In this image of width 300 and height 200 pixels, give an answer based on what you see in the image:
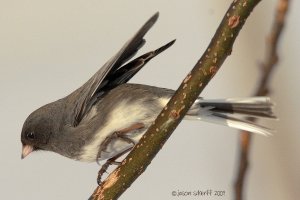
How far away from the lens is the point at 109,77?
1.44 m

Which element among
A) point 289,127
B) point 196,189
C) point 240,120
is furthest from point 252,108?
point 289,127

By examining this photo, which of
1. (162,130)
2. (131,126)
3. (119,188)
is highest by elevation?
(131,126)

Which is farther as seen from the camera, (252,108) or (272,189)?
(252,108)

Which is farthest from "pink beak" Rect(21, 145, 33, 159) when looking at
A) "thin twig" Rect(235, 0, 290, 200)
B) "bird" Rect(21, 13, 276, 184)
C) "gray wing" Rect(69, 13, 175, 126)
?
"thin twig" Rect(235, 0, 290, 200)

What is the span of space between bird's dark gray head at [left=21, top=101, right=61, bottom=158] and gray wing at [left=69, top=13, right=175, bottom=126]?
10cm

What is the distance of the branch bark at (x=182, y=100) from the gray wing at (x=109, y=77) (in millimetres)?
224

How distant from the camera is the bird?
1.37 m

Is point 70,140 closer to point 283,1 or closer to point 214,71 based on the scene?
point 214,71

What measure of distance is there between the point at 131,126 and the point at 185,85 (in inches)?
20.0

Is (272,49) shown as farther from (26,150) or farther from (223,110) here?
(26,150)

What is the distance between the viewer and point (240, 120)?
137 centimetres

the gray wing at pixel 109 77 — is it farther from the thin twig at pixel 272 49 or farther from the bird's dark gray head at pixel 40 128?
the thin twig at pixel 272 49

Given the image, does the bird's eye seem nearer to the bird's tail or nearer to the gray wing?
the gray wing

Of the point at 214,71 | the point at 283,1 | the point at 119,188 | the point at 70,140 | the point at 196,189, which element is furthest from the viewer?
the point at 70,140
